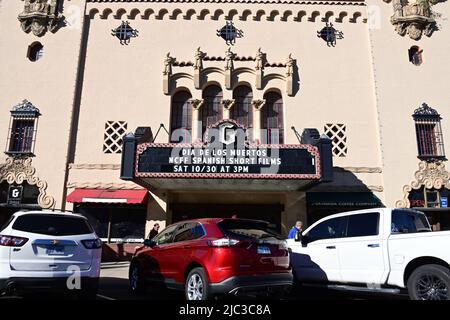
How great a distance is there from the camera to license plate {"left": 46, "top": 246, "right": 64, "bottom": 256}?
6.61 meters

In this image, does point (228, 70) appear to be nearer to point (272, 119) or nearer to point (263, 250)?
point (272, 119)

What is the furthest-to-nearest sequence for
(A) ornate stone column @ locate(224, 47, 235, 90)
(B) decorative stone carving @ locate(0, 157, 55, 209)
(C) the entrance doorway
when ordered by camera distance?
(A) ornate stone column @ locate(224, 47, 235, 90)
(C) the entrance doorway
(B) decorative stone carving @ locate(0, 157, 55, 209)

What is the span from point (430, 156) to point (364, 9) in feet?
24.5

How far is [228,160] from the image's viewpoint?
13086 mm

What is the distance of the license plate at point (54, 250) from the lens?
21.7 feet

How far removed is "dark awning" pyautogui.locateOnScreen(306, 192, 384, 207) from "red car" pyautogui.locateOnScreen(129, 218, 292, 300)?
324 inches

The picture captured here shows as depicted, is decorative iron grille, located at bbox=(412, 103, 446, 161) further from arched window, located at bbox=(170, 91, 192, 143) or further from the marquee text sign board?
arched window, located at bbox=(170, 91, 192, 143)

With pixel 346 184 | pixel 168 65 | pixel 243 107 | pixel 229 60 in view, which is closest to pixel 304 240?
pixel 346 184

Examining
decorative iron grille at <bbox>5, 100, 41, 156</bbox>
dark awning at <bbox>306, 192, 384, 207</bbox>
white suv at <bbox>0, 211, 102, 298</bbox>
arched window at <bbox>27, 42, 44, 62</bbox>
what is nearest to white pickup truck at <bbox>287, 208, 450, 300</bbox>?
white suv at <bbox>0, 211, 102, 298</bbox>

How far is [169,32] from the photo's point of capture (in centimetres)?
1758

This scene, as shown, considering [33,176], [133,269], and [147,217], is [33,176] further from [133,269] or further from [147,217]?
[133,269]

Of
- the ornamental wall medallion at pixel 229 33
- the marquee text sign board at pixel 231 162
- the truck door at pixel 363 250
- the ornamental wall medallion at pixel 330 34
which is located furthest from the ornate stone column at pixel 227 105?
the truck door at pixel 363 250

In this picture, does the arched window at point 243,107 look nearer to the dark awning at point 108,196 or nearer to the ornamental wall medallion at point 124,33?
the dark awning at point 108,196

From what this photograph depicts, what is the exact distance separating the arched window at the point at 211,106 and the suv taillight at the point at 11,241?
10.9 metres
